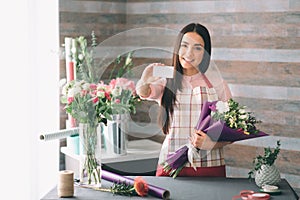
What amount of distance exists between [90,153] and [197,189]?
51 centimetres

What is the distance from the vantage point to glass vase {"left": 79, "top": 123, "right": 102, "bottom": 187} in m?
2.77

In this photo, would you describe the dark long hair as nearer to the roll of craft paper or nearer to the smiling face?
the smiling face

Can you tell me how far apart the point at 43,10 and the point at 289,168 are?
1694mm

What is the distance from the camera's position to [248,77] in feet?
11.8

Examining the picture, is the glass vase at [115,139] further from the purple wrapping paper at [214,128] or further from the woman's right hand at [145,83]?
the purple wrapping paper at [214,128]

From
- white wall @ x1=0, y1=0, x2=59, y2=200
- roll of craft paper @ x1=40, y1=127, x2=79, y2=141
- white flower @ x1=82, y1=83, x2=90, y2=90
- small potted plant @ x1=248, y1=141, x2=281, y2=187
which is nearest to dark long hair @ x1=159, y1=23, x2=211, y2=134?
white flower @ x1=82, y1=83, x2=90, y2=90

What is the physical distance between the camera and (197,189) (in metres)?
2.70

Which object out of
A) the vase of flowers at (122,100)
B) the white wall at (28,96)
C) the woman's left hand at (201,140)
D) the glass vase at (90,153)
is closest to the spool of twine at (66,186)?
the glass vase at (90,153)

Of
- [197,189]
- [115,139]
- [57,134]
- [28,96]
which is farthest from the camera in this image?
[28,96]

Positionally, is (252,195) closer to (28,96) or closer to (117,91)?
(117,91)

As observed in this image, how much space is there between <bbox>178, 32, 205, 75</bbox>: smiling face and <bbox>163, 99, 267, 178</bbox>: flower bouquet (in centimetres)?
18

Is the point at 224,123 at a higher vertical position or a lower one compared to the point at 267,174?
higher

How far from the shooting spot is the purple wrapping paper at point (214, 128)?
2.72m

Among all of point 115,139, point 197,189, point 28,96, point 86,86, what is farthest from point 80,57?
point 197,189
